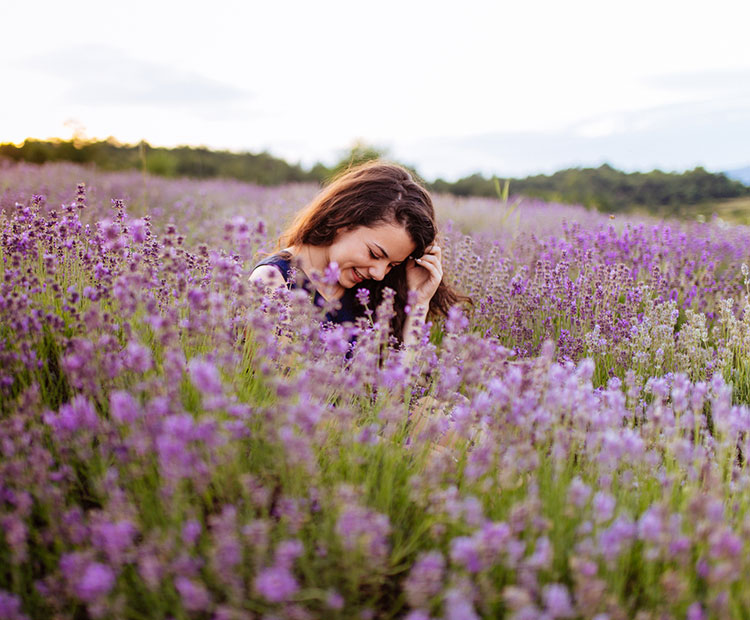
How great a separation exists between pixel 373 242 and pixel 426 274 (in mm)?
571

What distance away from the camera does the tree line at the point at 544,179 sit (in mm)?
17000

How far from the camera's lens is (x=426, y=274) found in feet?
12.6

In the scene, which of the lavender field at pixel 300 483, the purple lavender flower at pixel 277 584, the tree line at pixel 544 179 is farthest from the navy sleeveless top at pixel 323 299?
the tree line at pixel 544 179

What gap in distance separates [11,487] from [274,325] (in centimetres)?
111

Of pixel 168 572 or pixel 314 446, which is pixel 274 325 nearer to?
pixel 314 446

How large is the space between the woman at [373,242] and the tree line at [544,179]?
40.4ft

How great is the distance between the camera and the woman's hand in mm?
3697

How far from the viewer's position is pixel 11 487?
1.47 m

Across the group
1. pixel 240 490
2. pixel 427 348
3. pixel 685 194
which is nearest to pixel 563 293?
pixel 427 348

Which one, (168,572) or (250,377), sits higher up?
(250,377)

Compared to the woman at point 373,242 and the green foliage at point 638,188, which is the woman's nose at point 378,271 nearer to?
the woman at point 373,242

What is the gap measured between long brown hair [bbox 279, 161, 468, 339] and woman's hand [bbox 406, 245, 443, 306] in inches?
2.4

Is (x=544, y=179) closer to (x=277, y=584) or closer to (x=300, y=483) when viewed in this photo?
(x=300, y=483)

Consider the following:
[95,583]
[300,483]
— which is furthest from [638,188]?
[95,583]
